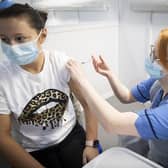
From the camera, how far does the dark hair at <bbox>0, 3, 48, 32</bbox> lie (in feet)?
3.66

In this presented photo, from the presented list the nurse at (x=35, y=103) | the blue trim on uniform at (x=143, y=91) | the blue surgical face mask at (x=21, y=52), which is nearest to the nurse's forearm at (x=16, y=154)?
the nurse at (x=35, y=103)

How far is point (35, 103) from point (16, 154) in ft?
0.86

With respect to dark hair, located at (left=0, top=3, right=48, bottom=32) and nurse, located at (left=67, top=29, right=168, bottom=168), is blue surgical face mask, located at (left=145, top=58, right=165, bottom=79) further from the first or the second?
dark hair, located at (left=0, top=3, right=48, bottom=32)

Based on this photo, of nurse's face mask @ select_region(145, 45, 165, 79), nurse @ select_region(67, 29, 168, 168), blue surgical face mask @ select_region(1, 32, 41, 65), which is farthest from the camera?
blue surgical face mask @ select_region(1, 32, 41, 65)

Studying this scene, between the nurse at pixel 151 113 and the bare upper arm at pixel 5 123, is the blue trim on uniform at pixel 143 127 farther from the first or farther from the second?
the bare upper arm at pixel 5 123

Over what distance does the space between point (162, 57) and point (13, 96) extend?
2.35 feet

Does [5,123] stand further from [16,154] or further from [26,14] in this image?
[26,14]

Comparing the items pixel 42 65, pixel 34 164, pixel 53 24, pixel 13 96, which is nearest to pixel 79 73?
pixel 42 65

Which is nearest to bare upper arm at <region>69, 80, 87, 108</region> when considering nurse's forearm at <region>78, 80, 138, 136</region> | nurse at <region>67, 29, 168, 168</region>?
nurse at <region>67, 29, 168, 168</region>

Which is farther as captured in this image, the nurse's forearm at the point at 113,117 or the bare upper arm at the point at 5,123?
the bare upper arm at the point at 5,123

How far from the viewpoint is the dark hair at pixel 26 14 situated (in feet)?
3.66

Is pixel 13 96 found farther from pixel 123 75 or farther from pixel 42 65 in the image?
pixel 123 75

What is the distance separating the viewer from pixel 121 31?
8.56 feet

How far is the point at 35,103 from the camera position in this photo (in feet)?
3.97
